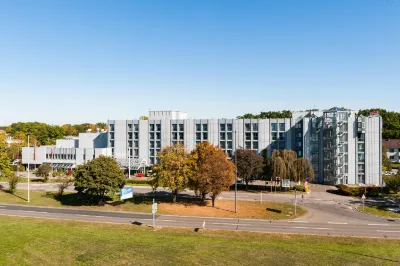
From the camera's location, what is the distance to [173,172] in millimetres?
56938

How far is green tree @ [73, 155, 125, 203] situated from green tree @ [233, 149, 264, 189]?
27582 mm

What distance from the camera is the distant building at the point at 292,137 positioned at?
86438mm

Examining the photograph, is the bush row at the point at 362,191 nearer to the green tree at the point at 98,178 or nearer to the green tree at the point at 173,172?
the green tree at the point at 173,172

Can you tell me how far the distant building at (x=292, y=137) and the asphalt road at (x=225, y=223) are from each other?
90.7 feet

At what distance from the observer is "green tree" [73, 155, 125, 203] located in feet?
179

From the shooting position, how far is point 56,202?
59250mm

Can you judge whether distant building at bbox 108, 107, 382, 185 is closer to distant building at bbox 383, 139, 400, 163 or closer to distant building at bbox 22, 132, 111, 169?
distant building at bbox 22, 132, 111, 169

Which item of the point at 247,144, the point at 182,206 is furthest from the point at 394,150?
the point at 182,206

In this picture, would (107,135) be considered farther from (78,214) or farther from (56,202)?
(78,214)

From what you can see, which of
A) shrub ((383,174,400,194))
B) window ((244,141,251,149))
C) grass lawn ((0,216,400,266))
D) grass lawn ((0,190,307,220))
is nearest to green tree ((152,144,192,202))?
grass lawn ((0,190,307,220))

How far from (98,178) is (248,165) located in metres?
33.2

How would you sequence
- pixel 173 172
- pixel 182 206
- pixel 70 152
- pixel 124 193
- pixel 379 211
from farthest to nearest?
pixel 70 152
pixel 173 172
pixel 182 206
pixel 124 193
pixel 379 211

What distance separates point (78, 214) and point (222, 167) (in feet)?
79.3

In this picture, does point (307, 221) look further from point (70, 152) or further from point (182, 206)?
point (70, 152)
